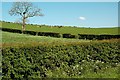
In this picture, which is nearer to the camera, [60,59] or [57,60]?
[57,60]

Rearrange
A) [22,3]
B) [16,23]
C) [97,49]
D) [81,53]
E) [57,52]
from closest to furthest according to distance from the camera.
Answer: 1. [57,52]
2. [81,53]
3. [97,49]
4. [22,3]
5. [16,23]

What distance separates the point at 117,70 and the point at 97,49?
393 centimetres

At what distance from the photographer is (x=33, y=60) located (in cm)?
1761

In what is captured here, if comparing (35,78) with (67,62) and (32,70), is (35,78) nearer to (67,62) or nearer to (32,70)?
(32,70)

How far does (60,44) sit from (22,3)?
175 ft

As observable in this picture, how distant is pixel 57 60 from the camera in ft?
62.0

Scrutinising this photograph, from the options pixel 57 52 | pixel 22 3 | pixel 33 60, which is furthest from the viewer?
pixel 22 3

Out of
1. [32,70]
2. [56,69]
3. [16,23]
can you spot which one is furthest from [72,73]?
[16,23]

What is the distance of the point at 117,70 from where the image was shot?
Answer: 1827 centimetres

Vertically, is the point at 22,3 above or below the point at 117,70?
above

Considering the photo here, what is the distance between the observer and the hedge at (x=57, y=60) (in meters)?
16.5

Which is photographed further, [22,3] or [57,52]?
[22,3]

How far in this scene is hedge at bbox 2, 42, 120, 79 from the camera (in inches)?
651

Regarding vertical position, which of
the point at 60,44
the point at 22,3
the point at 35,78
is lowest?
the point at 35,78
